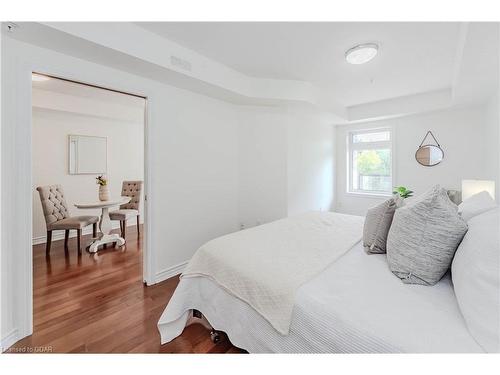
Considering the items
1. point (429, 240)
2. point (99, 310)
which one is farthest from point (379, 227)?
point (99, 310)

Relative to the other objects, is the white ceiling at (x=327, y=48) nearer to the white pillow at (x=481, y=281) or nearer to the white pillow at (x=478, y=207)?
the white pillow at (x=478, y=207)

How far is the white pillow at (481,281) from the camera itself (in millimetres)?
715

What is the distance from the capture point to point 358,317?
890 millimetres

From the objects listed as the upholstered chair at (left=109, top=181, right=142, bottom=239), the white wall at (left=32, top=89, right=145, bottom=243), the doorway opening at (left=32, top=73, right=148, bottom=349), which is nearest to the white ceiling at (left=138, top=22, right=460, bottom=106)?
the doorway opening at (left=32, top=73, right=148, bottom=349)

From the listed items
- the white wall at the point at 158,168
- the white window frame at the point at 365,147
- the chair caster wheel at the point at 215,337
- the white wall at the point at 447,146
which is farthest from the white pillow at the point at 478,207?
the white window frame at the point at 365,147

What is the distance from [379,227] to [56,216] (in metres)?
4.01

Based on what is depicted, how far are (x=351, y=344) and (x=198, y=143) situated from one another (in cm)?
257

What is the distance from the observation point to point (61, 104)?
367cm

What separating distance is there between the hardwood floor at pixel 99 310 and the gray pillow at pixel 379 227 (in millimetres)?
1114

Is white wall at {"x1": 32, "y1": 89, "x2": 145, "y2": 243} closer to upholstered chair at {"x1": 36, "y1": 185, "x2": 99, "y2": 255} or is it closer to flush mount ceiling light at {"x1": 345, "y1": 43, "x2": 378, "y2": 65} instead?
upholstered chair at {"x1": 36, "y1": 185, "x2": 99, "y2": 255}

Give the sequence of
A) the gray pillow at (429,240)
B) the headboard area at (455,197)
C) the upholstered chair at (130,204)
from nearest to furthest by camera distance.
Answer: the gray pillow at (429,240) < the headboard area at (455,197) < the upholstered chair at (130,204)
